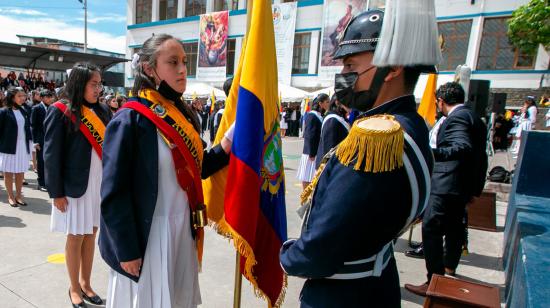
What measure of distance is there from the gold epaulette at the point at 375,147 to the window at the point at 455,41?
20195 mm

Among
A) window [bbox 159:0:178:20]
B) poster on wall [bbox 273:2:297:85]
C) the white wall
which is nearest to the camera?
the white wall

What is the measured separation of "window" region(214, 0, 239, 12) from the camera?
95.7ft

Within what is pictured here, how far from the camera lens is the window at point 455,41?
19.3 metres

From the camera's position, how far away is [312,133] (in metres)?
5.78

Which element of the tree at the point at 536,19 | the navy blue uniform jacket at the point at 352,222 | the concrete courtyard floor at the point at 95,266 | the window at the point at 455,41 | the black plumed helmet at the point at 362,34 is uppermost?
the window at the point at 455,41

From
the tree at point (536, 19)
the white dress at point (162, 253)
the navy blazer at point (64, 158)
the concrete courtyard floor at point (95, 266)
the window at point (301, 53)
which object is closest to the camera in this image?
the white dress at point (162, 253)

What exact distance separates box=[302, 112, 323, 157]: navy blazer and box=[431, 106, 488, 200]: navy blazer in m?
2.28

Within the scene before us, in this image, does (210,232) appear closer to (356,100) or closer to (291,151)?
(356,100)

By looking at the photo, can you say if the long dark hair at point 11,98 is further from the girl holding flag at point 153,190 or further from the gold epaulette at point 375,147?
the gold epaulette at point 375,147

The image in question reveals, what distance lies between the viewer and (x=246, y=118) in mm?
2189

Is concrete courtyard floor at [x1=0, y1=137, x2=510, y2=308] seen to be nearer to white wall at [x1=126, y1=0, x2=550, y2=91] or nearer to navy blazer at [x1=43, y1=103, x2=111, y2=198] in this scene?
navy blazer at [x1=43, y1=103, x2=111, y2=198]

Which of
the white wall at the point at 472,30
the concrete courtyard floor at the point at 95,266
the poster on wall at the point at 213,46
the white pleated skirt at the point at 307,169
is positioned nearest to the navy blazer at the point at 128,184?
the concrete courtyard floor at the point at 95,266

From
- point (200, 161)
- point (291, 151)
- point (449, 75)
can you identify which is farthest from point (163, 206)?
point (449, 75)

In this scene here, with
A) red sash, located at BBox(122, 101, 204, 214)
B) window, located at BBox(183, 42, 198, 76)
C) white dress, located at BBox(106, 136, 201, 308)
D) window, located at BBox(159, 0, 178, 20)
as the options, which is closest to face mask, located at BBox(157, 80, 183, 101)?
red sash, located at BBox(122, 101, 204, 214)
